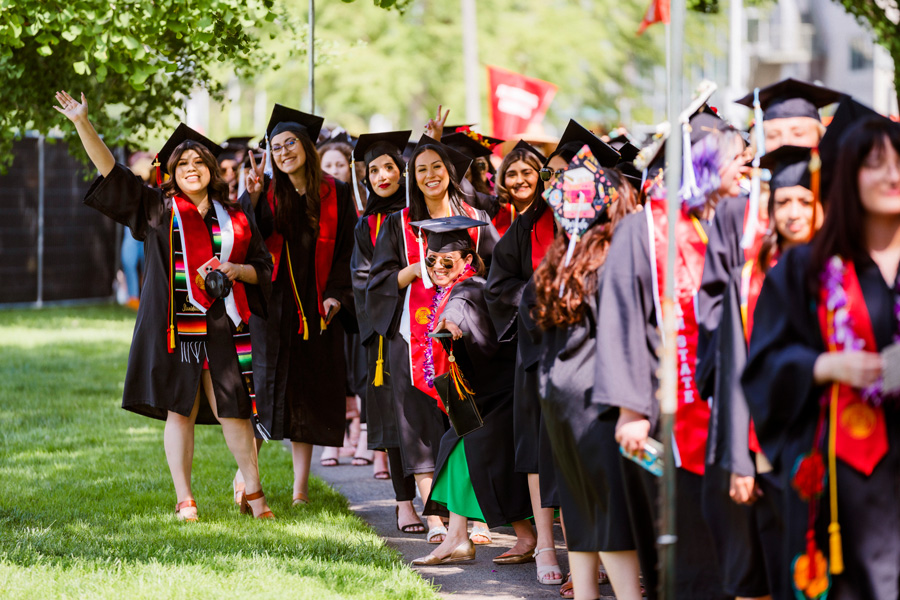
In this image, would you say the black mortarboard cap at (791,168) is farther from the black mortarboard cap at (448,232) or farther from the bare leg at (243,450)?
the bare leg at (243,450)

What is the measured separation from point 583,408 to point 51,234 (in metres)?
18.6

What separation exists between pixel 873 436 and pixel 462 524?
10.2 feet

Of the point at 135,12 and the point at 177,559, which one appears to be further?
the point at 135,12

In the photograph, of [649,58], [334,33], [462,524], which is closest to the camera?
[462,524]

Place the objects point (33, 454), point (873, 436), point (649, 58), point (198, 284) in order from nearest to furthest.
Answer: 1. point (873, 436)
2. point (198, 284)
3. point (33, 454)
4. point (649, 58)

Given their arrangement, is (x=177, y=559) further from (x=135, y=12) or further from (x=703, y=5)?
(x=703, y=5)

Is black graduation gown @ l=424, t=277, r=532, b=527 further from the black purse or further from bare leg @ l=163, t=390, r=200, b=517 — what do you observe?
bare leg @ l=163, t=390, r=200, b=517

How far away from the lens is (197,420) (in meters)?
7.04

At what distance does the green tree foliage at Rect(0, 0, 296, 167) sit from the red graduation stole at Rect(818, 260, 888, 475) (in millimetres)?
4207

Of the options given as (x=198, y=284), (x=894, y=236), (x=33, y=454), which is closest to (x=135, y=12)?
(x=198, y=284)

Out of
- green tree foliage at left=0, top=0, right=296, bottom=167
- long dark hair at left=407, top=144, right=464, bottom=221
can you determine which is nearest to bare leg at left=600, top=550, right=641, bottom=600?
long dark hair at left=407, top=144, right=464, bottom=221

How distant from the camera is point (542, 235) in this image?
5.67 metres

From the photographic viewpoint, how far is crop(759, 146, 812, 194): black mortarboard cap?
12.5 ft

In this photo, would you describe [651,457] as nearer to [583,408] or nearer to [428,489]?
[583,408]
